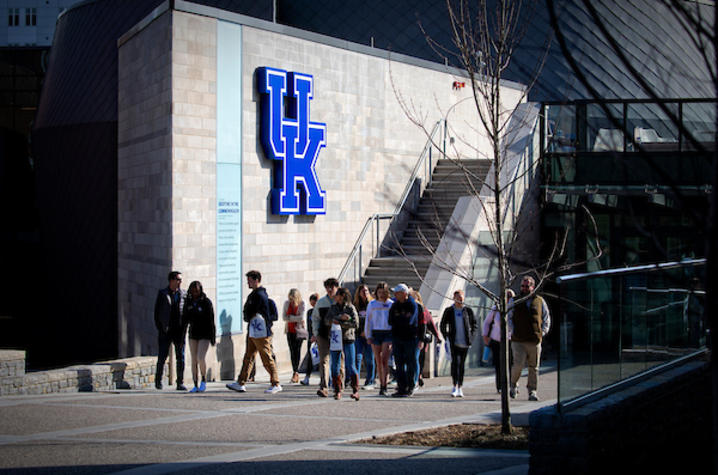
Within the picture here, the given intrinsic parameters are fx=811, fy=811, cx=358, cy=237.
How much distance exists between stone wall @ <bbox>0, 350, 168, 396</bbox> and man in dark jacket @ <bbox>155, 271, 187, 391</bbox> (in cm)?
40

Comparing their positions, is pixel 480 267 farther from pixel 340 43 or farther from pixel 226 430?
pixel 226 430

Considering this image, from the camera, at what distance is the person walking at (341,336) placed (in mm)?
11438

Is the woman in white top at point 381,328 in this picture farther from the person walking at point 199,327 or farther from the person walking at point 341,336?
the person walking at point 199,327

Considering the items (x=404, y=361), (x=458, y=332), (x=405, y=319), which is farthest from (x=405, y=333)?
(x=458, y=332)

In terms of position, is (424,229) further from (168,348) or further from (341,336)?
(341,336)

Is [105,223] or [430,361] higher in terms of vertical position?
[105,223]

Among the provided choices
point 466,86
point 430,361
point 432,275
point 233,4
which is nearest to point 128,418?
point 430,361

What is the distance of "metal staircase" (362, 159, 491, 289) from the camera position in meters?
18.4

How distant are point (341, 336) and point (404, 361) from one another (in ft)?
3.77

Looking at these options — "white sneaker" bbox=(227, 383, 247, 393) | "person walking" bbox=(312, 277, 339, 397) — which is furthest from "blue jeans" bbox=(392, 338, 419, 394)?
"white sneaker" bbox=(227, 383, 247, 393)

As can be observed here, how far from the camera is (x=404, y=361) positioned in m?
12.0

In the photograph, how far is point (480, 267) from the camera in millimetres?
17297

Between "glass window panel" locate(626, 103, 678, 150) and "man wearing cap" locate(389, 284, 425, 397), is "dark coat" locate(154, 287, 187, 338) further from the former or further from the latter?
"glass window panel" locate(626, 103, 678, 150)

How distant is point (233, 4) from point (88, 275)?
12.2 metres
